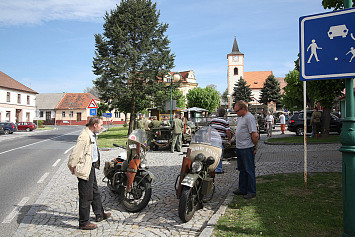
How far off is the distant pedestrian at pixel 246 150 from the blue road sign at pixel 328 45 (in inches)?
69.4

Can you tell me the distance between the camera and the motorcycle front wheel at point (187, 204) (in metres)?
4.27

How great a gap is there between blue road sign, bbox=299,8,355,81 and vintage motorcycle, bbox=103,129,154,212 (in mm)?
2953

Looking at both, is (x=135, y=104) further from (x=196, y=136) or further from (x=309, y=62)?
(x=309, y=62)

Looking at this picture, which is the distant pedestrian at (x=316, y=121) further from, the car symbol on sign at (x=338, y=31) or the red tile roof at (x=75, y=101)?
the red tile roof at (x=75, y=101)

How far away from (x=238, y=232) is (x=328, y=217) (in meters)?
1.47

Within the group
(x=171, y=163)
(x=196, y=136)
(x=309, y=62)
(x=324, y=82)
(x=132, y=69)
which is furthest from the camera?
(x=132, y=69)

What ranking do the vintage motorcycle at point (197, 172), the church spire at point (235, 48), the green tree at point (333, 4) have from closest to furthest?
the vintage motorcycle at point (197, 172), the green tree at point (333, 4), the church spire at point (235, 48)

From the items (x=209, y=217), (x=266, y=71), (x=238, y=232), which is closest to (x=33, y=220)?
(x=209, y=217)

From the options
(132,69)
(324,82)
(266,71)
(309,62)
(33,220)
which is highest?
(266,71)

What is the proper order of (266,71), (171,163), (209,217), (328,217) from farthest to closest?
(266,71)
(171,163)
(209,217)
(328,217)

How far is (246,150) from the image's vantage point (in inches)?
219

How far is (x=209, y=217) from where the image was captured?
15.4ft

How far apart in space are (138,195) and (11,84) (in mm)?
57239

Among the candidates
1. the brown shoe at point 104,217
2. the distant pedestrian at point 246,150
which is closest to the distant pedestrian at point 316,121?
the distant pedestrian at point 246,150
